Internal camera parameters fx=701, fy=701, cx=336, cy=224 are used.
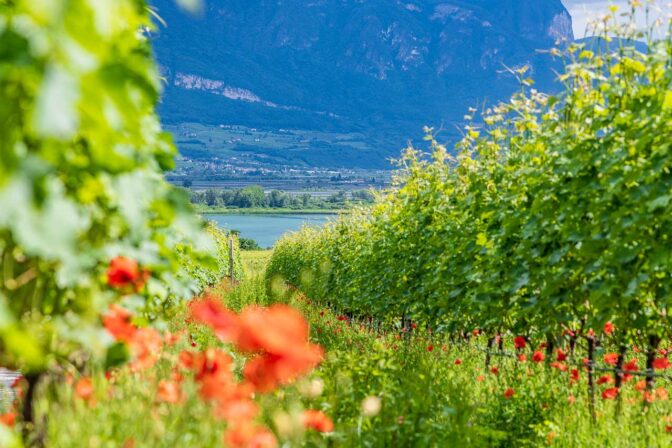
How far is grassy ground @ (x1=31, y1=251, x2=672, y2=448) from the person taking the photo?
2688 mm

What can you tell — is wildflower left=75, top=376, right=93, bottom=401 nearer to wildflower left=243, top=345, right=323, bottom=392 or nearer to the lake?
wildflower left=243, top=345, right=323, bottom=392

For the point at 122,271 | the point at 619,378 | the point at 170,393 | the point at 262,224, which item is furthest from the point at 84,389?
the point at 262,224

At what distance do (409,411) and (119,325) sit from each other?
3.15m

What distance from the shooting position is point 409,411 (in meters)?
5.04

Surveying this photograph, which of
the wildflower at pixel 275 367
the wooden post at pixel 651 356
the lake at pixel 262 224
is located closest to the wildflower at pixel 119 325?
the wildflower at pixel 275 367

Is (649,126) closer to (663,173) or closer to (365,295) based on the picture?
(663,173)

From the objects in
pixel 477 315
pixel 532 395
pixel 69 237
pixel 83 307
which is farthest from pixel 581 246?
pixel 69 237

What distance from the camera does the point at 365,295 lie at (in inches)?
509

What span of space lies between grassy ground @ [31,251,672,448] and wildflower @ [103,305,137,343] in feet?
1.16

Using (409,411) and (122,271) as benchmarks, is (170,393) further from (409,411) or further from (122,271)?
(409,411)

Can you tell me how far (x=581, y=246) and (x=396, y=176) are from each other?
6.66m

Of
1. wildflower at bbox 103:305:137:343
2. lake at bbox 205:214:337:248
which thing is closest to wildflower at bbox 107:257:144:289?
wildflower at bbox 103:305:137:343

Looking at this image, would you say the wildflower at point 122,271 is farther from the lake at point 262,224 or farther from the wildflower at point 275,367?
the lake at point 262,224

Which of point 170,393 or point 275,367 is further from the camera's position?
point 170,393
